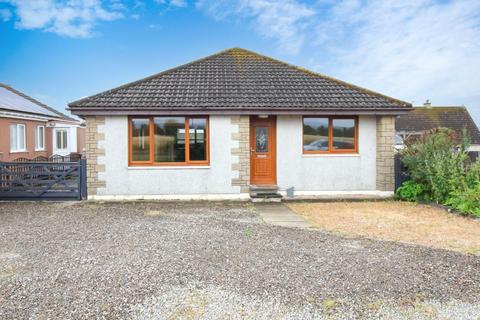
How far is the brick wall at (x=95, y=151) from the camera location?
10812 millimetres

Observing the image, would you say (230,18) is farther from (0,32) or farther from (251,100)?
(0,32)

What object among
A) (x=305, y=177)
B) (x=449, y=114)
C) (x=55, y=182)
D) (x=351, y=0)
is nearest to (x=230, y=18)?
(x=351, y=0)

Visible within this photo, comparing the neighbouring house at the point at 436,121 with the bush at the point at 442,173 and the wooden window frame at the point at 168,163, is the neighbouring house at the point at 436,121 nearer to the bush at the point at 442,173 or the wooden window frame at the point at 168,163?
the bush at the point at 442,173

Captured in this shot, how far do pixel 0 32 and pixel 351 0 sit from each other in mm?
22249

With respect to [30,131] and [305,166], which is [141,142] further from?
[30,131]

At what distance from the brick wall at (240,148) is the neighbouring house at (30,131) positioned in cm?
1257

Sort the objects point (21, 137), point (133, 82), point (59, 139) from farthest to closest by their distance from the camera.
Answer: point (59, 139)
point (21, 137)
point (133, 82)

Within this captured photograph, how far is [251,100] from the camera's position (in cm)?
1119

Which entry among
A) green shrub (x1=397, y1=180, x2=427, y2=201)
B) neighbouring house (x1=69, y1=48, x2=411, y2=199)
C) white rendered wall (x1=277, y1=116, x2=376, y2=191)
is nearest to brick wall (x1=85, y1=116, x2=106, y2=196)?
neighbouring house (x1=69, y1=48, x2=411, y2=199)

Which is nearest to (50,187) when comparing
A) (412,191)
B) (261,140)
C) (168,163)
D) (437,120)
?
(168,163)

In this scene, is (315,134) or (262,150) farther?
(262,150)

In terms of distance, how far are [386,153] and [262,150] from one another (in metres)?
4.30

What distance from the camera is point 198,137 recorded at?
1122cm

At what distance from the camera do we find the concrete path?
7.85 metres
